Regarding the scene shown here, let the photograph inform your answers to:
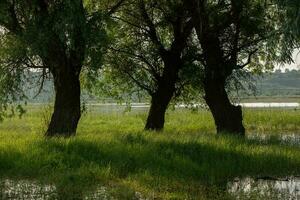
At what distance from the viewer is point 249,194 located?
1006 cm

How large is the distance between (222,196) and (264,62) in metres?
17.5

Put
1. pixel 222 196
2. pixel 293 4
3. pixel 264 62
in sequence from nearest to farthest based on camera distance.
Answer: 1. pixel 222 196
2. pixel 293 4
3. pixel 264 62

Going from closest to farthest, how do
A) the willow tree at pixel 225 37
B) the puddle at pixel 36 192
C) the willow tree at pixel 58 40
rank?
the puddle at pixel 36 192
the willow tree at pixel 58 40
the willow tree at pixel 225 37

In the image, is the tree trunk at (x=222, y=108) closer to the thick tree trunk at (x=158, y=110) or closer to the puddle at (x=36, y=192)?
the thick tree trunk at (x=158, y=110)

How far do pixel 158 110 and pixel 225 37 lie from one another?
4.68m

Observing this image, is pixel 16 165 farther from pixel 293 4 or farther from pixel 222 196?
pixel 293 4

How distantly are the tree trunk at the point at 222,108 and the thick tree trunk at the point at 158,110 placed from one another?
326 cm

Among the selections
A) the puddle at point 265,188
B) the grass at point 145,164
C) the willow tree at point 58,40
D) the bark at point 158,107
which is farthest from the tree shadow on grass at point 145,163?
the bark at point 158,107

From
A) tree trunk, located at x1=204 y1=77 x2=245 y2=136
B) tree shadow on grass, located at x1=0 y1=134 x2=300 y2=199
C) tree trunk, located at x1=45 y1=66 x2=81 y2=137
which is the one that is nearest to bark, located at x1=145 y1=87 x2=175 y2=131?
tree trunk, located at x1=204 y1=77 x2=245 y2=136

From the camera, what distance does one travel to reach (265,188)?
10.8 metres

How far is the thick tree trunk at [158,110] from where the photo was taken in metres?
24.2

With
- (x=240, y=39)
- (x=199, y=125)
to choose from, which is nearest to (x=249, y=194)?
(x=240, y=39)

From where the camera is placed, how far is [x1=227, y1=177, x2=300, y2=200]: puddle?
32.6 ft

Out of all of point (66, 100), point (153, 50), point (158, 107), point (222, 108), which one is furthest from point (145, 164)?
point (158, 107)
